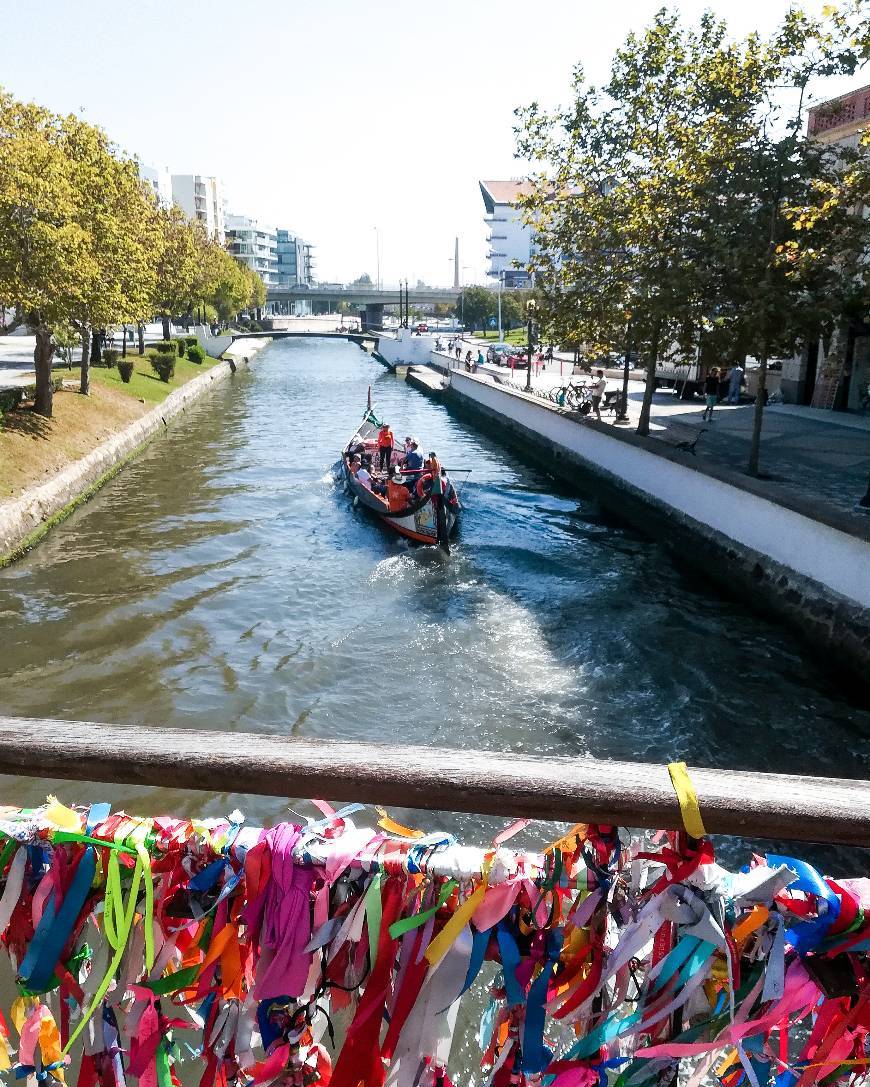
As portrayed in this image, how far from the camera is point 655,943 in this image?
196 cm

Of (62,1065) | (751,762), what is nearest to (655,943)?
(62,1065)

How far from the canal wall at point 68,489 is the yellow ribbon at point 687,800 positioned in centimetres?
1495

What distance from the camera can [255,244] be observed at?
16375 cm

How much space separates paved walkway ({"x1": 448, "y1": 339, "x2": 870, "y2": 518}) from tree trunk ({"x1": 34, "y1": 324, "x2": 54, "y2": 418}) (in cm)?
A: 1571

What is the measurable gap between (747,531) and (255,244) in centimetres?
16685

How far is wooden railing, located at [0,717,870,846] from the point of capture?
5.55ft

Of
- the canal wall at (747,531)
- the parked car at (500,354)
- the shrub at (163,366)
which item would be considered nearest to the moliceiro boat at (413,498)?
the canal wall at (747,531)

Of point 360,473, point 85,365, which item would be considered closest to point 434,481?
point 360,473

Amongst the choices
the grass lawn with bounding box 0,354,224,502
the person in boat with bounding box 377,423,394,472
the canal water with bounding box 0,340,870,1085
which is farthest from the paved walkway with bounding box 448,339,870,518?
the grass lawn with bounding box 0,354,224,502

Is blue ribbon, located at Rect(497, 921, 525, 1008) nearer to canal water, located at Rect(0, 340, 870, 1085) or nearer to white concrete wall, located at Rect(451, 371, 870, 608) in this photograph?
canal water, located at Rect(0, 340, 870, 1085)

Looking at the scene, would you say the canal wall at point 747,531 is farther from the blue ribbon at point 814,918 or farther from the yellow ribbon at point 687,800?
the yellow ribbon at point 687,800

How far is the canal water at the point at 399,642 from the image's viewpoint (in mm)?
9289

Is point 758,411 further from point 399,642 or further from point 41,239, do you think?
point 41,239

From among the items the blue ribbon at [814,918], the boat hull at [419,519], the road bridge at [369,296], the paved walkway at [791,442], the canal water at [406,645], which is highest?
the road bridge at [369,296]
